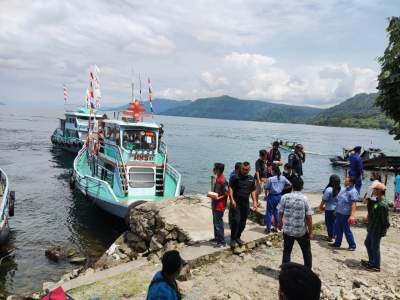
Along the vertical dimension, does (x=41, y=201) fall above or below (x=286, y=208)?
below

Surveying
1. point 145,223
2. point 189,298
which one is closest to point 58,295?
point 189,298

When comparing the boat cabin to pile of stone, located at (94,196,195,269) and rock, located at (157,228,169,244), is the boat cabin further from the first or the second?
rock, located at (157,228,169,244)

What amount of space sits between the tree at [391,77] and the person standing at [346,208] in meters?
8.39

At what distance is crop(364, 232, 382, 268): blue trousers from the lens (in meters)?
7.46

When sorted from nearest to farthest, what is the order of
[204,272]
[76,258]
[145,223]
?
[204,272] < [145,223] < [76,258]

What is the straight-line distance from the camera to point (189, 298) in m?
6.48

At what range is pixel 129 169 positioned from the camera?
1764 cm

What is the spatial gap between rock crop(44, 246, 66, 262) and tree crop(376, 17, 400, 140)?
49.2 feet

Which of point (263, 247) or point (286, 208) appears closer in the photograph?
point (286, 208)

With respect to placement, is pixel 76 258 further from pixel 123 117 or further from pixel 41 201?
pixel 41 201

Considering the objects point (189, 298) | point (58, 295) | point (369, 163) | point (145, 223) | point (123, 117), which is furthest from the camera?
point (369, 163)

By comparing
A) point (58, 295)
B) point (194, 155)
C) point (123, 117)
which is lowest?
point (194, 155)

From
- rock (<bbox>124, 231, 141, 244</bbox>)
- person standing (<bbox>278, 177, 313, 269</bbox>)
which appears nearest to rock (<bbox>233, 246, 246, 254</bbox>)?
person standing (<bbox>278, 177, 313, 269</bbox>)

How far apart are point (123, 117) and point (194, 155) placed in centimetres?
3384
